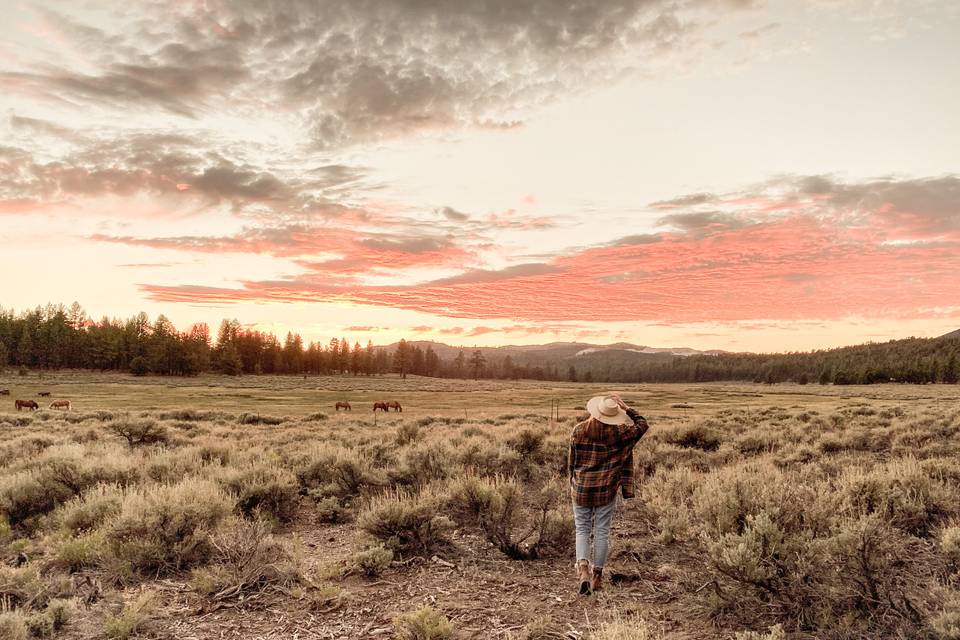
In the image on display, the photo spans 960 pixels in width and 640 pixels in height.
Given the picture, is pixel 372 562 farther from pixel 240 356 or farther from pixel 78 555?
pixel 240 356

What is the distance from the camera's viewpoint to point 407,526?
7.95m

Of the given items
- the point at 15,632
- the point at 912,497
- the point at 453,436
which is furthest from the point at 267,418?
the point at 912,497

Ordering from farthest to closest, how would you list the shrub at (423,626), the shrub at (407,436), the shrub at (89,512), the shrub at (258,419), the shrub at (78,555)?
the shrub at (258,419), the shrub at (407,436), the shrub at (89,512), the shrub at (78,555), the shrub at (423,626)

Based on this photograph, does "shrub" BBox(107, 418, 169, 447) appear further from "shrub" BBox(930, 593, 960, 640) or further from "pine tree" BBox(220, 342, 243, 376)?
"pine tree" BBox(220, 342, 243, 376)

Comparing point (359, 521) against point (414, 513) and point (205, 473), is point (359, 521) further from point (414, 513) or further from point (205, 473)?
point (205, 473)

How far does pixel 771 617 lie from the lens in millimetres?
5395

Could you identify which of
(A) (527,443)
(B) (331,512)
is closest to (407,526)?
(B) (331,512)

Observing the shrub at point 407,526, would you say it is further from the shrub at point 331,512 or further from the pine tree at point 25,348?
the pine tree at point 25,348

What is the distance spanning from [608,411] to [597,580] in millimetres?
2001

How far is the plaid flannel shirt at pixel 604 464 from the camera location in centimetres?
674

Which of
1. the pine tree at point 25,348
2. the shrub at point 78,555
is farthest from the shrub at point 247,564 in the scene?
the pine tree at point 25,348

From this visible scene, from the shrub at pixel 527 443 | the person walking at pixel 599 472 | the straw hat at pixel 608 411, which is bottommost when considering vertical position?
the shrub at pixel 527 443

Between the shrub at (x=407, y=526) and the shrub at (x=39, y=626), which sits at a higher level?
the shrub at (x=407, y=526)

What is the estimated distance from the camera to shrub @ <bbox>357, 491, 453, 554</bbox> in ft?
25.7
